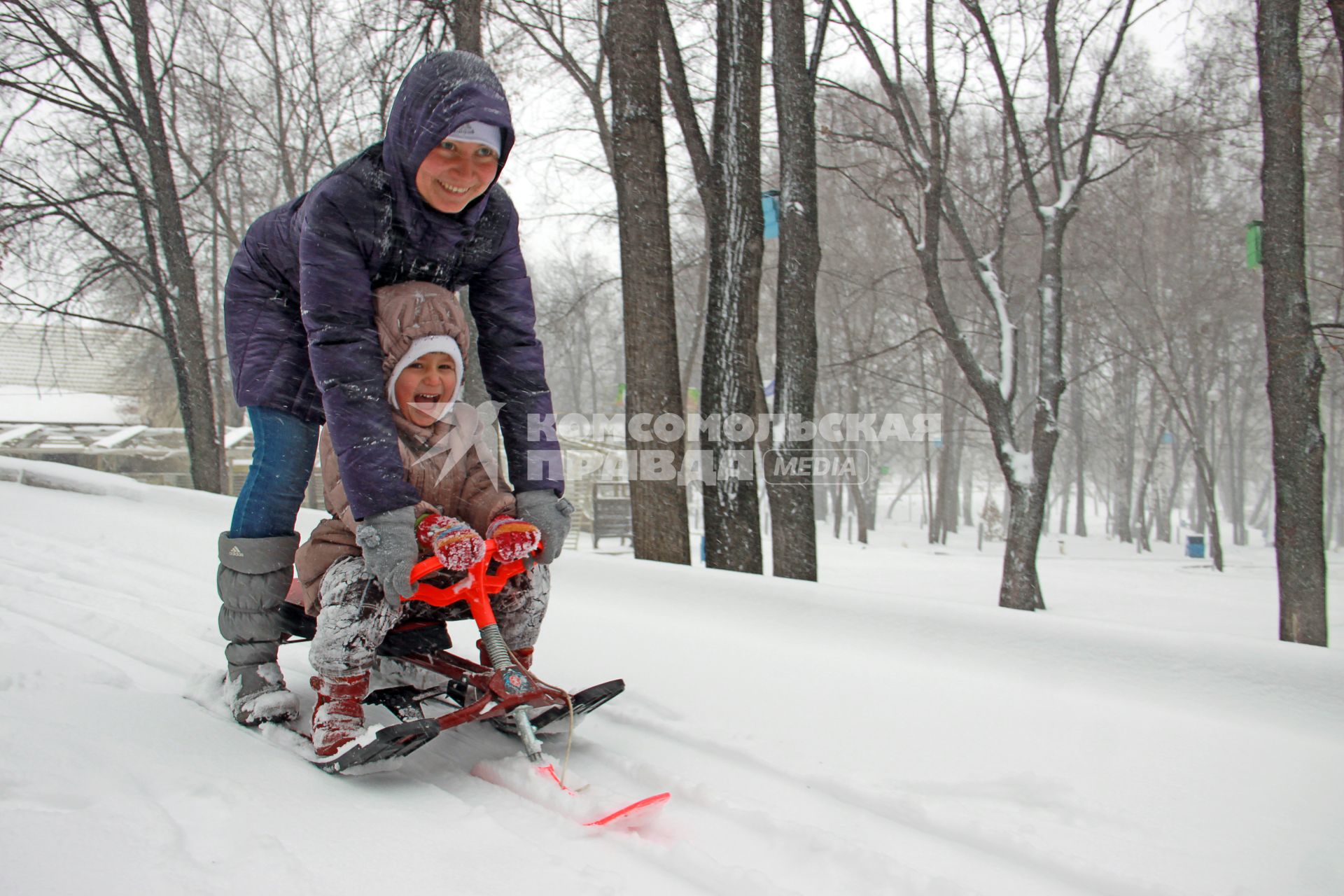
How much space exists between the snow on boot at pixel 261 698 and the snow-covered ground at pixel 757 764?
3.4 inches

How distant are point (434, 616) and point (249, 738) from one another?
556mm

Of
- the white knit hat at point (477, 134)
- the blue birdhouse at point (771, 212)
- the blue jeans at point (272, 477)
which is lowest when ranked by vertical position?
the blue jeans at point (272, 477)

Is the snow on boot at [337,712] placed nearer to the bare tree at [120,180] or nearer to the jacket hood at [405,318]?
the jacket hood at [405,318]

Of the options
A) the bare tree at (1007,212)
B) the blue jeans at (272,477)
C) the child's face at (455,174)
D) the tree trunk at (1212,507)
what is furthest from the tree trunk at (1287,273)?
the tree trunk at (1212,507)

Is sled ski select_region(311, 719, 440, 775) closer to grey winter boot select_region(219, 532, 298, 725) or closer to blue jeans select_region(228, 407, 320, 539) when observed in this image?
grey winter boot select_region(219, 532, 298, 725)

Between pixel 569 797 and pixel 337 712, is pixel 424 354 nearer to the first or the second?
pixel 337 712

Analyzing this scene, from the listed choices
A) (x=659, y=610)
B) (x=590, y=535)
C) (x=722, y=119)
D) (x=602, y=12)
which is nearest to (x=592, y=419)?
(x=590, y=535)

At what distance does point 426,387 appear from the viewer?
222cm

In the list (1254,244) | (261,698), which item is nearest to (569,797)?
(261,698)

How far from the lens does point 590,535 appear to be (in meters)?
26.1

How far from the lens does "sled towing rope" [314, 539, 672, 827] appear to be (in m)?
1.84

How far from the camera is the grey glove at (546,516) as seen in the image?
2.23 m

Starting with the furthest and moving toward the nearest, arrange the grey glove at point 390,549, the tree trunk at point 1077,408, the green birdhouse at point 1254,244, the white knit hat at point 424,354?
1. the tree trunk at point 1077,408
2. the green birdhouse at point 1254,244
3. the white knit hat at point 424,354
4. the grey glove at point 390,549

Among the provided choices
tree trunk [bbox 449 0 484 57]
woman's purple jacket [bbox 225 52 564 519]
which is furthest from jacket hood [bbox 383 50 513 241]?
tree trunk [bbox 449 0 484 57]
